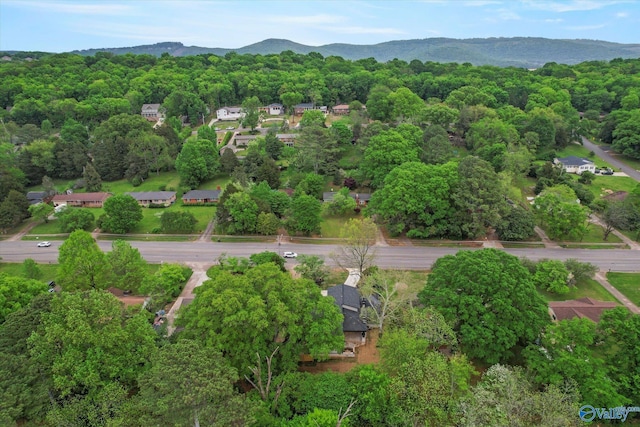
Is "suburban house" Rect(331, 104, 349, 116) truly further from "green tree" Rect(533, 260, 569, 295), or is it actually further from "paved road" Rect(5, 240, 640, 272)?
"green tree" Rect(533, 260, 569, 295)

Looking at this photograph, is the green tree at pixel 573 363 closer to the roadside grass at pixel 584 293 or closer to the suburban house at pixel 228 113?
the roadside grass at pixel 584 293

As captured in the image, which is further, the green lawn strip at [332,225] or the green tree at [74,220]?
the green lawn strip at [332,225]

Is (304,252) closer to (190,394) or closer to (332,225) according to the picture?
(332,225)

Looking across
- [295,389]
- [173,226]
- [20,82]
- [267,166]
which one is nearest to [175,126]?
[267,166]

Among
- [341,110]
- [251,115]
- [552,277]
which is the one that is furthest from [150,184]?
[552,277]

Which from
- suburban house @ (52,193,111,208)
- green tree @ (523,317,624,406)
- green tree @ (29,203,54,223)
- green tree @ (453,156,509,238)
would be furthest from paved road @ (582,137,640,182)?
green tree @ (29,203,54,223)

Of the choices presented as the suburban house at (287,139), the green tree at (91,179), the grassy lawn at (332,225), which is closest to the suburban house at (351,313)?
the grassy lawn at (332,225)
